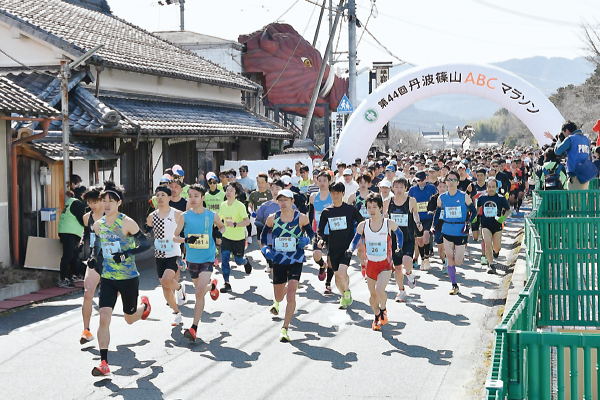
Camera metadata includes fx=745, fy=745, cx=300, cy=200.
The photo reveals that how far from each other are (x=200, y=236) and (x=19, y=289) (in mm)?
3913

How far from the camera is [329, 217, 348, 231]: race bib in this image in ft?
31.4

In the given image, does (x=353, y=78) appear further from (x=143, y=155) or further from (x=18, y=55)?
(x=18, y=55)

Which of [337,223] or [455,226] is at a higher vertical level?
[337,223]

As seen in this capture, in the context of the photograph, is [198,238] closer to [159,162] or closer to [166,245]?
[166,245]

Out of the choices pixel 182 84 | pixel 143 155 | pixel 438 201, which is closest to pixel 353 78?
pixel 182 84

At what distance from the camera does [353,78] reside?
2744 cm

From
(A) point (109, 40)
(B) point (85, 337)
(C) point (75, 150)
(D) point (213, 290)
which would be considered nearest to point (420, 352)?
(D) point (213, 290)

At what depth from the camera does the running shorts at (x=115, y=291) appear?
7.42 m

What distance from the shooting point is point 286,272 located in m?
8.91

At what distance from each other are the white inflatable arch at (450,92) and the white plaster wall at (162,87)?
14.4 ft

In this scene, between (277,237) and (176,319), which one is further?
(176,319)

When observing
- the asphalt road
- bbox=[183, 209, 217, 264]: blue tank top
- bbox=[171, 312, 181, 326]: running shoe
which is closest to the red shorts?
the asphalt road

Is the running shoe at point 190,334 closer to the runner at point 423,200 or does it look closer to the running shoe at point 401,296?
the running shoe at point 401,296

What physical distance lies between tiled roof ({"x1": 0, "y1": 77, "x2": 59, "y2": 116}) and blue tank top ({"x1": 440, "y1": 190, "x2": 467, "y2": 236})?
6529 millimetres
